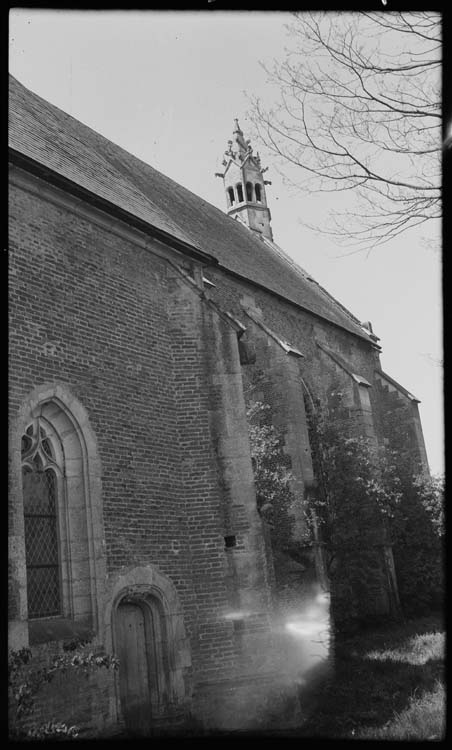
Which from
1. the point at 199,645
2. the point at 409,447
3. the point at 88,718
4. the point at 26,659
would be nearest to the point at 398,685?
the point at 199,645

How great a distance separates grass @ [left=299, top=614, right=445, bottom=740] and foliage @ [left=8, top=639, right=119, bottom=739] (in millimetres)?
3572

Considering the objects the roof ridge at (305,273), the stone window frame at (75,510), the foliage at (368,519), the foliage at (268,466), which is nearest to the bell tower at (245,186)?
the roof ridge at (305,273)

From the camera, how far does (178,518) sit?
1085 cm

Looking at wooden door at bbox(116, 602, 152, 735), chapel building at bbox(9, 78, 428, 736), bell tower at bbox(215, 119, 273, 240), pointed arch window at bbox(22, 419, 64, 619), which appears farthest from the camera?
bell tower at bbox(215, 119, 273, 240)

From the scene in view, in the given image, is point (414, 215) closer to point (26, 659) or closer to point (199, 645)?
point (26, 659)

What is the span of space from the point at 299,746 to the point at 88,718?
9.62ft

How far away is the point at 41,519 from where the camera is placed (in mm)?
9203

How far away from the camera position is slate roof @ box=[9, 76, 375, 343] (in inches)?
457

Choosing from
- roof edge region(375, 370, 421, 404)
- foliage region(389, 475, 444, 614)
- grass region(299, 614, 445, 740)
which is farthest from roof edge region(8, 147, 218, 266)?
roof edge region(375, 370, 421, 404)

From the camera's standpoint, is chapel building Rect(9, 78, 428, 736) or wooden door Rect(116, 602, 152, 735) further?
wooden door Rect(116, 602, 152, 735)

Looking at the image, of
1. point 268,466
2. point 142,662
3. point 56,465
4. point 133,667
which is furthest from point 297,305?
point 133,667

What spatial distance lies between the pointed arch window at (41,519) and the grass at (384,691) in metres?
4.19

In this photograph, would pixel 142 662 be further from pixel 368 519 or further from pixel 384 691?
pixel 368 519

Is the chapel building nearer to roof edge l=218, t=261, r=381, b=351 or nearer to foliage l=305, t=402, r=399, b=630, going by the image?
foliage l=305, t=402, r=399, b=630
